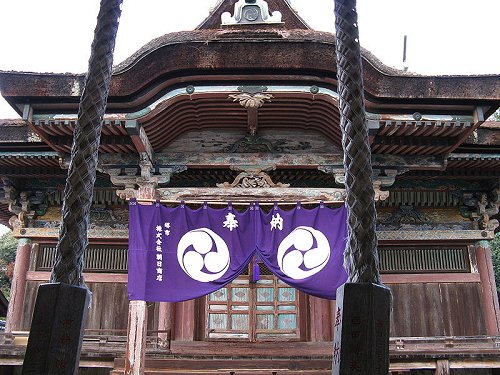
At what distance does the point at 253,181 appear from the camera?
A: 30.7 feet

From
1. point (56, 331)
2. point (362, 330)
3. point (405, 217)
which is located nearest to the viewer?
point (362, 330)

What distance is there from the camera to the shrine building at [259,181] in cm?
852

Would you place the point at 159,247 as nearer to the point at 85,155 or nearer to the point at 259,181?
the point at 259,181

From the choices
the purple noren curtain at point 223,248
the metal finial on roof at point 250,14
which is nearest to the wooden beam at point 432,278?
the purple noren curtain at point 223,248

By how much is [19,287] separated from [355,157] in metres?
8.64

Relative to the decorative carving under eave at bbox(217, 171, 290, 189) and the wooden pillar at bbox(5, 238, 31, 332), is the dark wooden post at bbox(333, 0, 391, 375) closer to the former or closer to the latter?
the decorative carving under eave at bbox(217, 171, 290, 189)

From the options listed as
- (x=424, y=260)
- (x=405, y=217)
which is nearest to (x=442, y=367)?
(x=424, y=260)

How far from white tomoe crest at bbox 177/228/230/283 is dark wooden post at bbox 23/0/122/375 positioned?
487 centimetres

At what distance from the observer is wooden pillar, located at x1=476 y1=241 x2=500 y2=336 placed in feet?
31.6

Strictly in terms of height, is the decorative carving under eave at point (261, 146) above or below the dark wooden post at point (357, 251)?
above

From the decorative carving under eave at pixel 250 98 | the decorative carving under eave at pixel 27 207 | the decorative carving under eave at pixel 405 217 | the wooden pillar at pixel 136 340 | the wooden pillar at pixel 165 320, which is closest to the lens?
the wooden pillar at pixel 136 340

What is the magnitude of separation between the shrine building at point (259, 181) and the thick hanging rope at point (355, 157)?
4.89 m

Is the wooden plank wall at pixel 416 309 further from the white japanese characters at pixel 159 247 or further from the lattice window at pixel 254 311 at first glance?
the white japanese characters at pixel 159 247

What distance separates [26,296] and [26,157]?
2.65m
